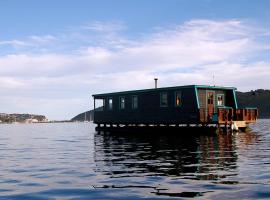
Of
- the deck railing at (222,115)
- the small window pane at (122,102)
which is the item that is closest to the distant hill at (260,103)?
the small window pane at (122,102)

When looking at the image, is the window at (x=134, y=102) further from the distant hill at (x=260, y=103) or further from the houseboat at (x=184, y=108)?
the distant hill at (x=260, y=103)

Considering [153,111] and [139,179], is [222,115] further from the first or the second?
[139,179]

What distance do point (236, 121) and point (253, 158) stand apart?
75.0 feet

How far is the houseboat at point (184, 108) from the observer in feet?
123

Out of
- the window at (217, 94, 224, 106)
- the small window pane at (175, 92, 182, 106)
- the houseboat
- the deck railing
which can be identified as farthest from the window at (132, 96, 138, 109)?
the deck railing

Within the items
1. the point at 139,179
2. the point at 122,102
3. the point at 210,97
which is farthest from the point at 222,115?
the point at 139,179

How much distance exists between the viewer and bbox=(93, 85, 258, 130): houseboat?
37562mm

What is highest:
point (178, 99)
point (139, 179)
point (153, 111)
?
point (178, 99)

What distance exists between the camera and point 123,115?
46.0m

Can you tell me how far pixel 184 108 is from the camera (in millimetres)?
38594

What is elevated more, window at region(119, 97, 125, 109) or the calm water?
window at region(119, 97, 125, 109)

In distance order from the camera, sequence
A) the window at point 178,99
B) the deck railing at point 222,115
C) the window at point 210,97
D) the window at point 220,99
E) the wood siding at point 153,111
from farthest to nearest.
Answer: the window at point 220,99, the window at point 210,97, the window at point 178,99, the wood siding at point 153,111, the deck railing at point 222,115

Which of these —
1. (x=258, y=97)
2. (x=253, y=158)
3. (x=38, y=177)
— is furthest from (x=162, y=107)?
(x=258, y=97)

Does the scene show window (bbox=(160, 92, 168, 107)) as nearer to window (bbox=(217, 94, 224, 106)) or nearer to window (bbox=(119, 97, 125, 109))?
window (bbox=(217, 94, 224, 106))
